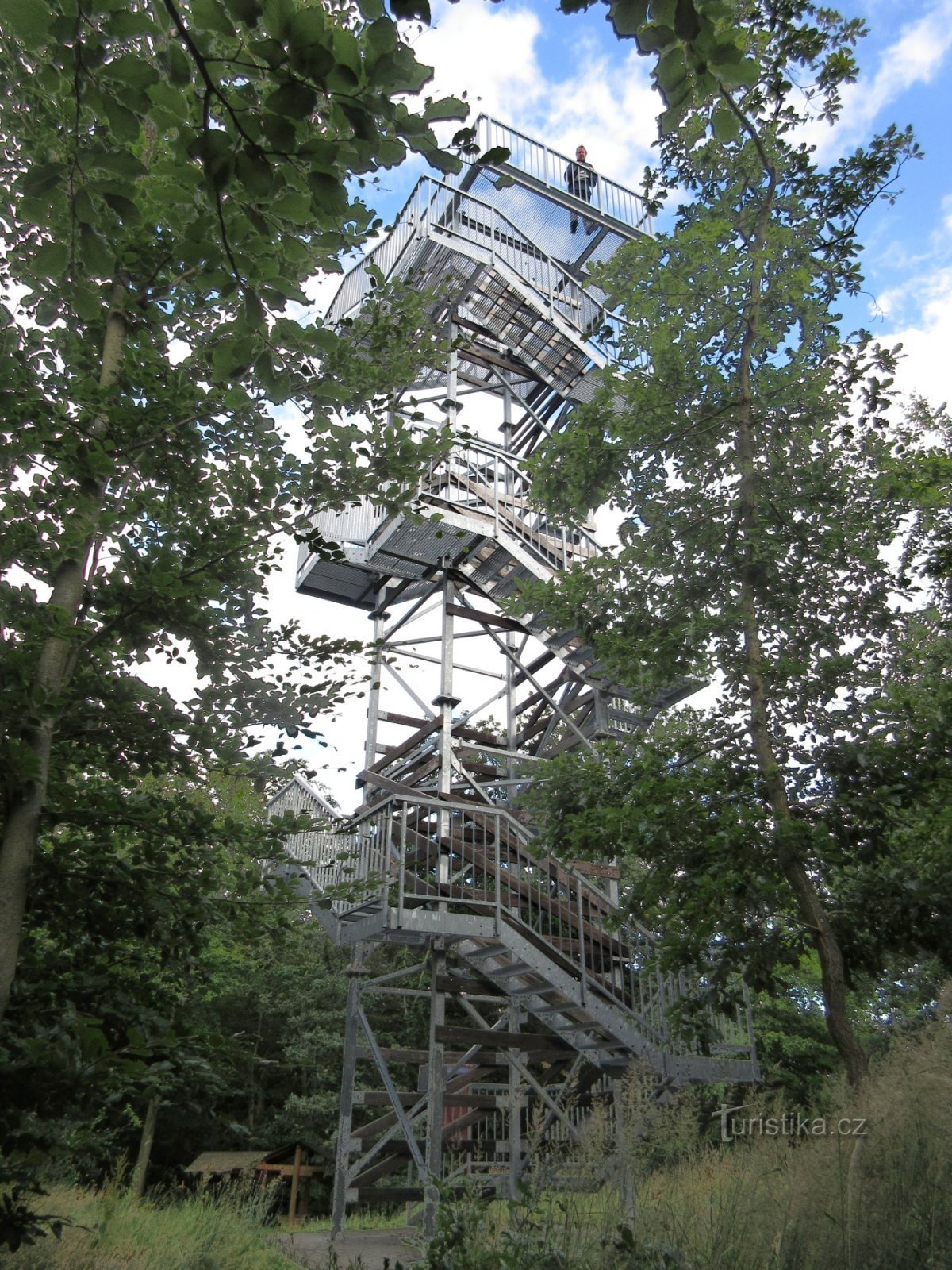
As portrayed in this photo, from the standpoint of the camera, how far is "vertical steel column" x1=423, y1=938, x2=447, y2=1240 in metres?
7.14

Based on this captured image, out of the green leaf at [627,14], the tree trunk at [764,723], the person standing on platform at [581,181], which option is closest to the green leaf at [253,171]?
the green leaf at [627,14]

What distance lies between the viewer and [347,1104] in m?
8.75

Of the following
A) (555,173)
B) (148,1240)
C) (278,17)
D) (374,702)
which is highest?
(555,173)

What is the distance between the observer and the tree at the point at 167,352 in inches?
79.9

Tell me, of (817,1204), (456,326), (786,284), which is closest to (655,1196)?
(817,1204)

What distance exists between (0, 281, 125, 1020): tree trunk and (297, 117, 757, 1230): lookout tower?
4.30 ft

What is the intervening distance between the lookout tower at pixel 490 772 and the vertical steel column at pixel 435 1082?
2 cm

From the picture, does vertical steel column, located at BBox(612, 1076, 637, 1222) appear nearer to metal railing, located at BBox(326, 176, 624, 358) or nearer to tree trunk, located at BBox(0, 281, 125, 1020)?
tree trunk, located at BBox(0, 281, 125, 1020)

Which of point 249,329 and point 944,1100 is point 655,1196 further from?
point 249,329

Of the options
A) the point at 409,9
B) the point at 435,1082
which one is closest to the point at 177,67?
the point at 409,9

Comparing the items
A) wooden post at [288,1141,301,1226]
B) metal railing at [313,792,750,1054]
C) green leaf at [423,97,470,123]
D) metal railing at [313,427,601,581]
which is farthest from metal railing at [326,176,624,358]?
wooden post at [288,1141,301,1226]

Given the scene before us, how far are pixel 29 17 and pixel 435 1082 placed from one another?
7824mm

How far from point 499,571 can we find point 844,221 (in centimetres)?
563

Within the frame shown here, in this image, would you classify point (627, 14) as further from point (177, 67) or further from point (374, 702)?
point (374, 702)
